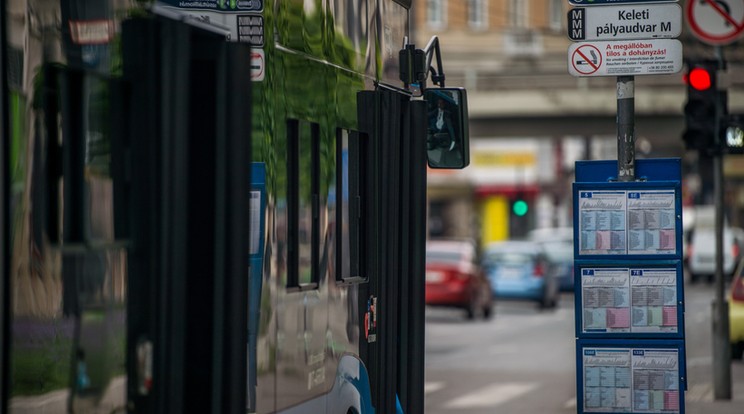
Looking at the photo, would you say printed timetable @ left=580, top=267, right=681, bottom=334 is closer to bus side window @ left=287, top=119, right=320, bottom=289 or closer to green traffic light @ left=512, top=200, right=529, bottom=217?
bus side window @ left=287, top=119, right=320, bottom=289

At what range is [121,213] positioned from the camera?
388cm

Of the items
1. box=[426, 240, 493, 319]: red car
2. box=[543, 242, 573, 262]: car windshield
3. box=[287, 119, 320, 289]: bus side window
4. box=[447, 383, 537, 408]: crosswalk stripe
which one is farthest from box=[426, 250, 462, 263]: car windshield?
box=[287, 119, 320, 289]: bus side window

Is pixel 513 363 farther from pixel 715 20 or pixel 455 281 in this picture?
pixel 455 281

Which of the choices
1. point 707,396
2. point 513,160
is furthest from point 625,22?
point 513,160

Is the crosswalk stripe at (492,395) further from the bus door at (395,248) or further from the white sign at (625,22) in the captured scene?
the bus door at (395,248)

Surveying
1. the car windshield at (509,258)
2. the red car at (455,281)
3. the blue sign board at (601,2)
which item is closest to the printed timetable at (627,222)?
the blue sign board at (601,2)

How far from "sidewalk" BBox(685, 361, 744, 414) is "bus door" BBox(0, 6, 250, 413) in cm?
1076

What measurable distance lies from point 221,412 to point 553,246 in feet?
144

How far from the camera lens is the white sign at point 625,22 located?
366 inches

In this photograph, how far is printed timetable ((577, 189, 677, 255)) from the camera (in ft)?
30.1

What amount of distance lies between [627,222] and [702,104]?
18.6ft

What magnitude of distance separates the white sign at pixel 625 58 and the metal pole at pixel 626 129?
0.52 feet

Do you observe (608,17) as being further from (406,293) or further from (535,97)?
(535,97)

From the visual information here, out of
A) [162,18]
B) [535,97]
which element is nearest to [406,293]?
[162,18]
